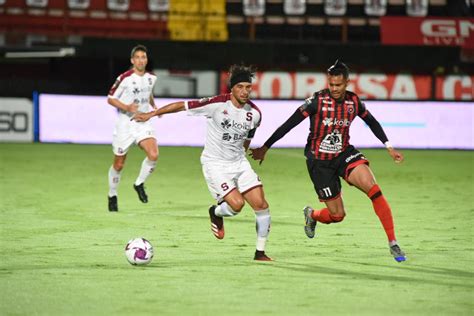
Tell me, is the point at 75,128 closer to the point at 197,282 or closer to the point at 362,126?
the point at 362,126


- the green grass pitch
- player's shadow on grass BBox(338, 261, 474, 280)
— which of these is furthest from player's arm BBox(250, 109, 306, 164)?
player's shadow on grass BBox(338, 261, 474, 280)

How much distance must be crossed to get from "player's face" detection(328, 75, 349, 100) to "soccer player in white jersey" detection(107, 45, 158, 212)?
4459mm

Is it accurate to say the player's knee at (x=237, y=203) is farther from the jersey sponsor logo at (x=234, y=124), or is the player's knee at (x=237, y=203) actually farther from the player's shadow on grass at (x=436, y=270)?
the player's shadow on grass at (x=436, y=270)

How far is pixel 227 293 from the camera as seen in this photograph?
779cm

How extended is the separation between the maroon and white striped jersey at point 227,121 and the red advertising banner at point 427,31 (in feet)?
68.3

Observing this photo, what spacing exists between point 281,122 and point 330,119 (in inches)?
638

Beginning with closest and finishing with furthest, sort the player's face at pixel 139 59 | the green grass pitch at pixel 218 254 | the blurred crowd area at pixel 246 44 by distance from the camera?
1. the green grass pitch at pixel 218 254
2. the player's face at pixel 139 59
3. the blurred crowd area at pixel 246 44

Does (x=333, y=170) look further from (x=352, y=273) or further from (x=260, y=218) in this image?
(x=352, y=273)

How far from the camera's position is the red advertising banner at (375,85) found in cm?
3053

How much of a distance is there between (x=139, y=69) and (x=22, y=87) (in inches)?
Result: 659

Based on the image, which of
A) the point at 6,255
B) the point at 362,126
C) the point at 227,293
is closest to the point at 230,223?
the point at 6,255

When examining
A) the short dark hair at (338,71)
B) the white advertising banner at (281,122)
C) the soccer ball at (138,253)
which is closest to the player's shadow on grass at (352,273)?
the soccer ball at (138,253)

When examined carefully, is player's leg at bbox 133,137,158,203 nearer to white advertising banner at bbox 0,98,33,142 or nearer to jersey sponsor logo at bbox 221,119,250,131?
jersey sponsor logo at bbox 221,119,250,131

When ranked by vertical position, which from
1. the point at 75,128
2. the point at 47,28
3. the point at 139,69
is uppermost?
the point at 139,69
